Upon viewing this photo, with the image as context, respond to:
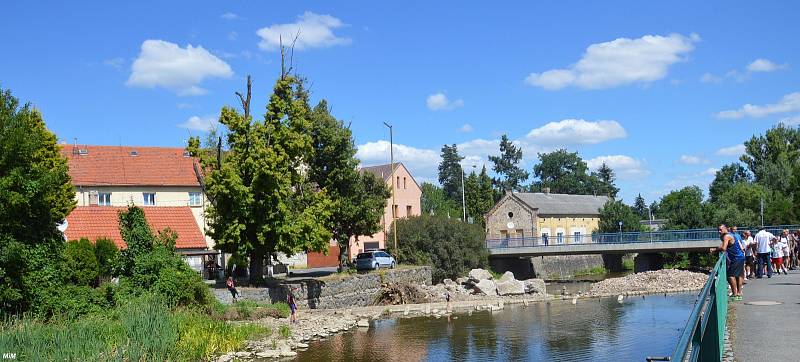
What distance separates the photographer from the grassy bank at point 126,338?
56.6 ft

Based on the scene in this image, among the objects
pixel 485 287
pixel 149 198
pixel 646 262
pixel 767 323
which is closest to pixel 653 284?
pixel 485 287

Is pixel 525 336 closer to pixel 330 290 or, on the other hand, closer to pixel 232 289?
pixel 232 289

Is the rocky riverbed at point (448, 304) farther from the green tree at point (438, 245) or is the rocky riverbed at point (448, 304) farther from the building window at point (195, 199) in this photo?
the building window at point (195, 199)

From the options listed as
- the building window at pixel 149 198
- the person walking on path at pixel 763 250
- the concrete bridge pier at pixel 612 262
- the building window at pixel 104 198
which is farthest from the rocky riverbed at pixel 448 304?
the concrete bridge pier at pixel 612 262

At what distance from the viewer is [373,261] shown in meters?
49.2

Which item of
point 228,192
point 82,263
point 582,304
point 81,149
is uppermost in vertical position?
point 81,149

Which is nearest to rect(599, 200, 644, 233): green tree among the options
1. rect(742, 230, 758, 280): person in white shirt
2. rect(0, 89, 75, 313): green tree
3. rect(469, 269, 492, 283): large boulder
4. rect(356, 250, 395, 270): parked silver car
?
rect(469, 269, 492, 283): large boulder

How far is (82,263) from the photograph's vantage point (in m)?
30.4

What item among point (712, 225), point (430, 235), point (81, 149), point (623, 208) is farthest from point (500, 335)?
point (623, 208)

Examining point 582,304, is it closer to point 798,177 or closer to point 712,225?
point 712,225

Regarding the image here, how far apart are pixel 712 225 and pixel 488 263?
76.3 ft

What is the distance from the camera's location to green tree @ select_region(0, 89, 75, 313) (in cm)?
2553

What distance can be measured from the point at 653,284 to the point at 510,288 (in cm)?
923

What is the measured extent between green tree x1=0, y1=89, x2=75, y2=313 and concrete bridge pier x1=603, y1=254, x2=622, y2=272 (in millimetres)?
55625
